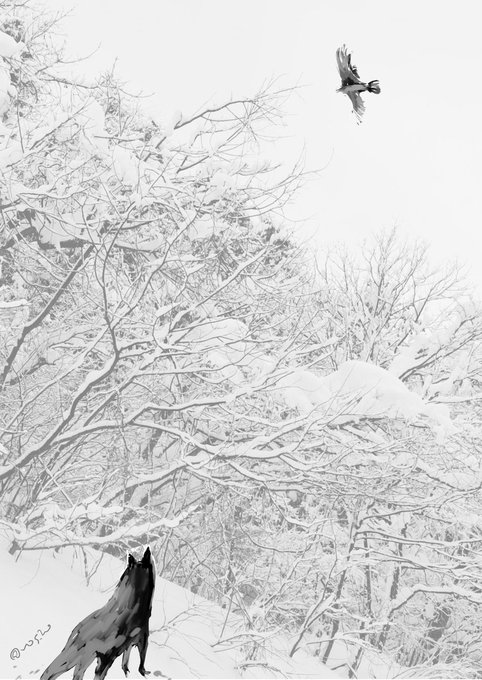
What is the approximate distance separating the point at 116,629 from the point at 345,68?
920 mm

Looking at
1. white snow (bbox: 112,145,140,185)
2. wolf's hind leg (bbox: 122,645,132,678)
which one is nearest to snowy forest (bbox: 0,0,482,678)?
white snow (bbox: 112,145,140,185)

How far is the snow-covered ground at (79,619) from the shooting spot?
2.67 meters

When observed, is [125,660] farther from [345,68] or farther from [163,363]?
[163,363]

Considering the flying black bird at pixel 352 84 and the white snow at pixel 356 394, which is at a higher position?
the white snow at pixel 356 394

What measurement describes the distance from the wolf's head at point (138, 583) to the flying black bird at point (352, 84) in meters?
0.78

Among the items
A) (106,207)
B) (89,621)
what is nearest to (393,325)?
(106,207)

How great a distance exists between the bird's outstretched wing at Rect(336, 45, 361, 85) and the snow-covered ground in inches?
51.5

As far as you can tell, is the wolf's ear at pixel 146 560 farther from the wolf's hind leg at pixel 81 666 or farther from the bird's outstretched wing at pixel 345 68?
the bird's outstretched wing at pixel 345 68

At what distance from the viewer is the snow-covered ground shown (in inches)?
105

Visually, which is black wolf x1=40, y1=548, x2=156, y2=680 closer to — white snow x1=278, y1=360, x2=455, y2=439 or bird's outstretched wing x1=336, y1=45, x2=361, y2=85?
bird's outstretched wing x1=336, y1=45, x2=361, y2=85

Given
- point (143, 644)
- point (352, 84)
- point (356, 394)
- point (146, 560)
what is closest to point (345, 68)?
point (352, 84)

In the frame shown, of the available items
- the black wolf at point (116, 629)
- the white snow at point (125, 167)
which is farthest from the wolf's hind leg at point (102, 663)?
the white snow at point (125, 167)

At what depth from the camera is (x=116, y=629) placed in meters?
0.83

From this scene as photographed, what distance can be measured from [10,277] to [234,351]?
3095mm
